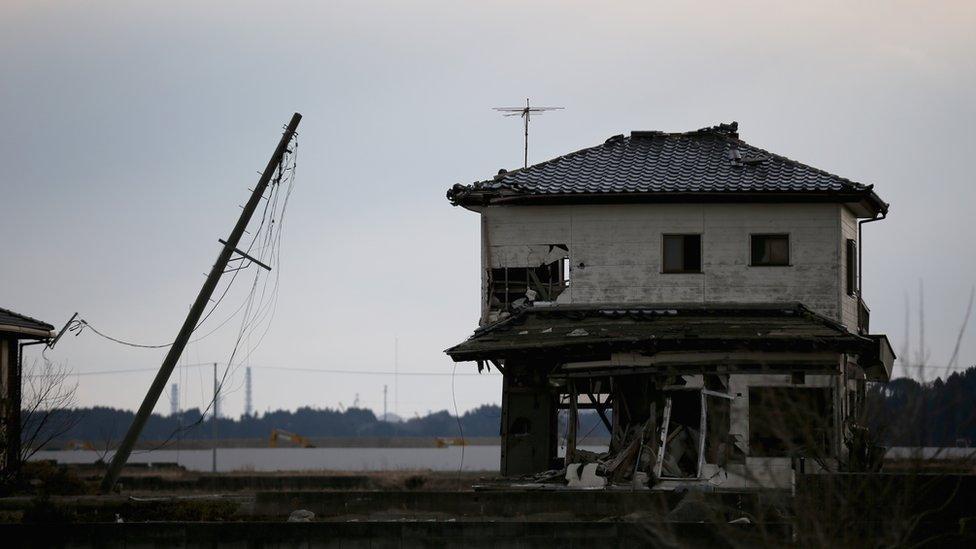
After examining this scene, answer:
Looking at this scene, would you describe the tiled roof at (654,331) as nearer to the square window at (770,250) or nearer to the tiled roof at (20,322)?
the square window at (770,250)

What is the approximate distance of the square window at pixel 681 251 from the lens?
110ft

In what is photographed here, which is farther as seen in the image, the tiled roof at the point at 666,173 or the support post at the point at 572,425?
the tiled roof at the point at 666,173

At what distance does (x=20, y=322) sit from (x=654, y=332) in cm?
1767

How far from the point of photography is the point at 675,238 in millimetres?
33625

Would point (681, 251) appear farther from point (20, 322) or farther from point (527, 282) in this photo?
point (20, 322)

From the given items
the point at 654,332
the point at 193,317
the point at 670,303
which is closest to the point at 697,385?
the point at 654,332

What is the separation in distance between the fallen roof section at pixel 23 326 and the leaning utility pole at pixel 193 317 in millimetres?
6006

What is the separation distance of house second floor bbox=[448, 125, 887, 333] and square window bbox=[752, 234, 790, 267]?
0.9 inches

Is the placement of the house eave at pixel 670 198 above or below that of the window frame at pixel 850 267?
above

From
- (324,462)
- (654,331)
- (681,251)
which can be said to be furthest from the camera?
(324,462)

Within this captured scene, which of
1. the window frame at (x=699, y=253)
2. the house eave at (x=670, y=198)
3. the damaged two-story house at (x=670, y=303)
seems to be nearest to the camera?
the damaged two-story house at (x=670, y=303)

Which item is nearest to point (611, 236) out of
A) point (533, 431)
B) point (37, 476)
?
point (533, 431)

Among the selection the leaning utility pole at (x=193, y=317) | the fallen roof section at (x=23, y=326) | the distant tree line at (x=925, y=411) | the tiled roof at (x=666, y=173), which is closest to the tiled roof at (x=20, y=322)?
the fallen roof section at (x=23, y=326)

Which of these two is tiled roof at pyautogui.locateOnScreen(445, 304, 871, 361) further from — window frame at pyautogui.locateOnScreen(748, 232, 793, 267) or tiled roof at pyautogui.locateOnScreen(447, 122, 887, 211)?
tiled roof at pyautogui.locateOnScreen(447, 122, 887, 211)
